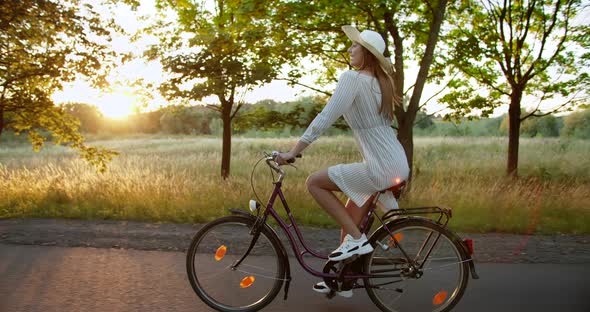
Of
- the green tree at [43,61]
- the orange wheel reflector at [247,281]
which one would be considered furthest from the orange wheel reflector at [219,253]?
the green tree at [43,61]

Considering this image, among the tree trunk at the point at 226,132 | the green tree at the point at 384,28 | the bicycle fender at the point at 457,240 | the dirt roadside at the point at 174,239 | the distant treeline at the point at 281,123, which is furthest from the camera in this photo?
the tree trunk at the point at 226,132

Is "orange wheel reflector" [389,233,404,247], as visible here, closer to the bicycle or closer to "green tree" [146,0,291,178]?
the bicycle

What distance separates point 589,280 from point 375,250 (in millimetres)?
2414

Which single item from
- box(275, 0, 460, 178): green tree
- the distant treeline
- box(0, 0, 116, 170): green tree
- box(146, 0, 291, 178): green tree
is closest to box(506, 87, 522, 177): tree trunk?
the distant treeline

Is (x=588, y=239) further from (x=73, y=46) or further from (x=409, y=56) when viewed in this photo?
(x=73, y=46)

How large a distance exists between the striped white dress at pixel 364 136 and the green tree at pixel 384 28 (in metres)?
4.79

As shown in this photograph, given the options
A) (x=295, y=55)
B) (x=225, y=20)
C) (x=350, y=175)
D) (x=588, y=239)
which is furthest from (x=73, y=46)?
(x=588, y=239)

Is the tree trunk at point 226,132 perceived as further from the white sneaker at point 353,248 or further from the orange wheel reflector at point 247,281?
the white sneaker at point 353,248

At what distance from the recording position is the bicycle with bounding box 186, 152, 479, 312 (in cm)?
371

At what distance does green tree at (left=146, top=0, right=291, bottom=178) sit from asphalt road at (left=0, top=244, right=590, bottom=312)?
5.23 metres

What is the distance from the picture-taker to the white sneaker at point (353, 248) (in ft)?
12.1

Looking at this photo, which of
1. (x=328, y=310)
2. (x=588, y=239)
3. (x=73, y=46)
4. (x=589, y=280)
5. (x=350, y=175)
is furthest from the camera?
(x=73, y=46)

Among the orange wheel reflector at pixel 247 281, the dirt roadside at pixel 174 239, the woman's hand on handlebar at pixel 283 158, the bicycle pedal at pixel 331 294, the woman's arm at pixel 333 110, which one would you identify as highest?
the woman's arm at pixel 333 110

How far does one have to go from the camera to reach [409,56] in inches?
436
